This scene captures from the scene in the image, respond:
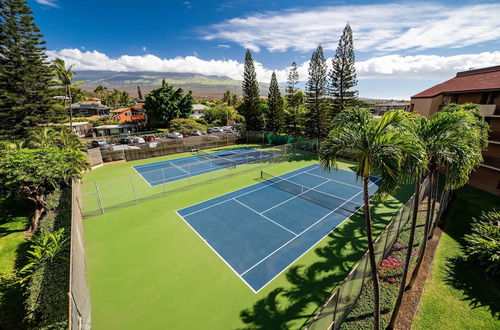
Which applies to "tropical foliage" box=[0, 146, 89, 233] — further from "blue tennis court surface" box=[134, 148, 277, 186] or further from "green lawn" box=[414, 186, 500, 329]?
"green lawn" box=[414, 186, 500, 329]

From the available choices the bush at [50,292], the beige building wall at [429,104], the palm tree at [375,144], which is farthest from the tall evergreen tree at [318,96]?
the bush at [50,292]

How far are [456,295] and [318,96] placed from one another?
26.8 meters

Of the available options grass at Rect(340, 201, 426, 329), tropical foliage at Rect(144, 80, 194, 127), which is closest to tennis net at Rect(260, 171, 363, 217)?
grass at Rect(340, 201, 426, 329)

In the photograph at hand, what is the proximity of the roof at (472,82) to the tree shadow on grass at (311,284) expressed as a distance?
19458 mm

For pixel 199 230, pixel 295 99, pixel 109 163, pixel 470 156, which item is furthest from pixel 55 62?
pixel 295 99

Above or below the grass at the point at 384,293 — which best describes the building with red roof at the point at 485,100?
above

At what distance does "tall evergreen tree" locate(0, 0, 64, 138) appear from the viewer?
23219mm

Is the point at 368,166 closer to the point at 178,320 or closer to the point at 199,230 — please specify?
the point at 178,320

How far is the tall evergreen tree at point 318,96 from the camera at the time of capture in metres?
30.3

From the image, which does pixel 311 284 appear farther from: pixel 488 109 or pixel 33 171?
pixel 488 109

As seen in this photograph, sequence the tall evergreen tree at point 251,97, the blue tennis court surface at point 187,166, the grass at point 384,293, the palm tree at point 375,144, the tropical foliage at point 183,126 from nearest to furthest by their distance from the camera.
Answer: the palm tree at point 375,144
the grass at point 384,293
the blue tennis court surface at point 187,166
the tall evergreen tree at point 251,97
the tropical foliage at point 183,126

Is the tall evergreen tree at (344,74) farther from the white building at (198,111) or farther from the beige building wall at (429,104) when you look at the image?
the white building at (198,111)

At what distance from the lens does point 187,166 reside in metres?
24.4

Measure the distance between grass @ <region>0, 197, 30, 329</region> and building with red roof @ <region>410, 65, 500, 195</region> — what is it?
25.6 meters
